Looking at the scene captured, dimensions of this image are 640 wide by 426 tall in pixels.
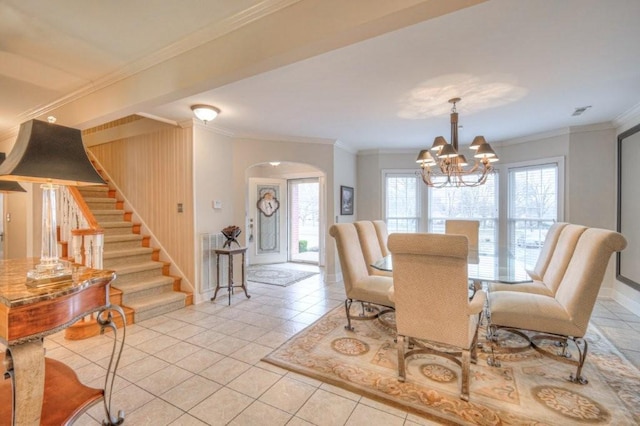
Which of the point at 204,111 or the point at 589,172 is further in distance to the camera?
Result: the point at 589,172

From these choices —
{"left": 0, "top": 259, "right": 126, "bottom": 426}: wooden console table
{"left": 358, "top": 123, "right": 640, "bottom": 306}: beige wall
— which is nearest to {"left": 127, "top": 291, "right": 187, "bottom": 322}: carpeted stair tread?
{"left": 0, "top": 259, "right": 126, "bottom": 426}: wooden console table

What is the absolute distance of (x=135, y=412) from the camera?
6.14ft

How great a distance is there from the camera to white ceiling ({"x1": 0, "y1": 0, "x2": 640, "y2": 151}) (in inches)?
71.9

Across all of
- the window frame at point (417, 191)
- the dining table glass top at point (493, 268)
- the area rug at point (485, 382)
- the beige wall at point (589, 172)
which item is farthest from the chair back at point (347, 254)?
the beige wall at point (589, 172)

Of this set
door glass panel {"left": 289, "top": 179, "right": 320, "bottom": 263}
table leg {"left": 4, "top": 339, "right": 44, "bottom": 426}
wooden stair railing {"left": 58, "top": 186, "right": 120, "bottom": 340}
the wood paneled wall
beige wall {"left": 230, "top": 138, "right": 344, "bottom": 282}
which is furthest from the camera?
door glass panel {"left": 289, "top": 179, "right": 320, "bottom": 263}

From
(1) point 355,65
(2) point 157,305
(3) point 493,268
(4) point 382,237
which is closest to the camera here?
(1) point 355,65

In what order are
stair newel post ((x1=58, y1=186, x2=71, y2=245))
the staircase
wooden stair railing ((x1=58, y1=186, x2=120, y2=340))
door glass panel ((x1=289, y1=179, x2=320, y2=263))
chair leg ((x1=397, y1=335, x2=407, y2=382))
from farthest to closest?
door glass panel ((x1=289, y1=179, x2=320, y2=263))
stair newel post ((x1=58, y1=186, x2=71, y2=245))
the staircase
wooden stair railing ((x1=58, y1=186, x2=120, y2=340))
chair leg ((x1=397, y1=335, x2=407, y2=382))

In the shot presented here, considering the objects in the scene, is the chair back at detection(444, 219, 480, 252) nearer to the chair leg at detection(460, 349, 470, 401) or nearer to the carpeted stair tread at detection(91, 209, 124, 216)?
the chair leg at detection(460, 349, 470, 401)

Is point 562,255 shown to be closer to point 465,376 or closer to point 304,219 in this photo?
point 465,376

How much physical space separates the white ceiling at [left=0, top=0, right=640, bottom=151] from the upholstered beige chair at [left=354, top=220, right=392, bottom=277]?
4.90 ft

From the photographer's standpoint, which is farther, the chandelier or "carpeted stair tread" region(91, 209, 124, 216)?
"carpeted stair tread" region(91, 209, 124, 216)

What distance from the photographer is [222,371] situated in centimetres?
233

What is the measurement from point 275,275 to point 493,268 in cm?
398

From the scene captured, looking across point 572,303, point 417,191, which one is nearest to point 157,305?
point 572,303
